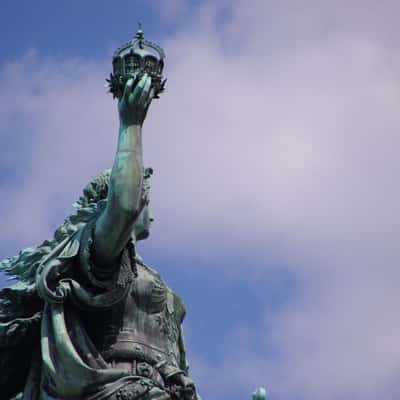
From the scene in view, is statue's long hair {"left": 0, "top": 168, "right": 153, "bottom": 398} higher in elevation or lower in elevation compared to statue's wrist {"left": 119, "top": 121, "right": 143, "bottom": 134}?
lower

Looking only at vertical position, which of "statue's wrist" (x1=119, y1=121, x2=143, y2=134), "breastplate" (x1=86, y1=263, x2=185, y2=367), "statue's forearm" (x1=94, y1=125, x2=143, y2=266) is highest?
"statue's wrist" (x1=119, y1=121, x2=143, y2=134)

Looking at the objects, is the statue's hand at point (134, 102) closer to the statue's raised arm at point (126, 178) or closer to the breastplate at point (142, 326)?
the statue's raised arm at point (126, 178)

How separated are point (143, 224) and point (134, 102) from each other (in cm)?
159

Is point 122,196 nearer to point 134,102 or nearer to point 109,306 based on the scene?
point 134,102

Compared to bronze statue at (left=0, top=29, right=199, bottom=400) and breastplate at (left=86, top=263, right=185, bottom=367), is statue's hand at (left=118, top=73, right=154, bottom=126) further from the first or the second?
breastplate at (left=86, top=263, right=185, bottom=367)

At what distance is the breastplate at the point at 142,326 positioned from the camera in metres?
20.6

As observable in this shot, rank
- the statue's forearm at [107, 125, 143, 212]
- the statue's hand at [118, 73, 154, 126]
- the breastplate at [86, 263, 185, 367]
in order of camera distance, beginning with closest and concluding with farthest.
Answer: the statue's forearm at [107, 125, 143, 212] → the statue's hand at [118, 73, 154, 126] → the breastplate at [86, 263, 185, 367]

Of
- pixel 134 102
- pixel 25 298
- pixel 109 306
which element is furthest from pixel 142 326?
pixel 134 102

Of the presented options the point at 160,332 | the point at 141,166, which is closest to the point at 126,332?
the point at 160,332

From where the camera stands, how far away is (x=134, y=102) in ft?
66.8

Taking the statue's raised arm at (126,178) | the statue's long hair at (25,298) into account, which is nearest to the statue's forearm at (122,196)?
the statue's raised arm at (126,178)

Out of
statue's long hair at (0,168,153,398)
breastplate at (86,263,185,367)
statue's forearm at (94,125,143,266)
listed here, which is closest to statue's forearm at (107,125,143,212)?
statue's forearm at (94,125,143,266)

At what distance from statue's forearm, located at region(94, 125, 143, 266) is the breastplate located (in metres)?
0.64

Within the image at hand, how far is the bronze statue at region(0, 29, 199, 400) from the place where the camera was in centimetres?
2020
